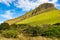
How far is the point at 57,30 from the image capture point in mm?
34844

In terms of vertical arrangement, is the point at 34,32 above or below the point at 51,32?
above

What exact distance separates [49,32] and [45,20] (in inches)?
4344

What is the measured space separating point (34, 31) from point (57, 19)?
10361cm

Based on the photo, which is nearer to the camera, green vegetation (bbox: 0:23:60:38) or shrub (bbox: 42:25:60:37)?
green vegetation (bbox: 0:23:60:38)

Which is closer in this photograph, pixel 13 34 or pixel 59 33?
pixel 13 34

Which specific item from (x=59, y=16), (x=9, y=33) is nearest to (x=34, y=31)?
(x=9, y=33)

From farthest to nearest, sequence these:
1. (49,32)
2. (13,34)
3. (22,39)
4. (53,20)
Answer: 1. (53,20)
2. (49,32)
3. (13,34)
4. (22,39)

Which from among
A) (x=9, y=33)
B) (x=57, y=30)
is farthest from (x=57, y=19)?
(x=9, y=33)

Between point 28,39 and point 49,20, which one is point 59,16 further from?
point 28,39

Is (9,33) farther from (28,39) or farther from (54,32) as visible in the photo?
(54,32)

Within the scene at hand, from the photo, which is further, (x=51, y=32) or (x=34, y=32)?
(x=34, y=32)

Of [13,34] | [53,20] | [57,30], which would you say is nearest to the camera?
[13,34]

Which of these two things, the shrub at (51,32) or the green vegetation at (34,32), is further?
the shrub at (51,32)

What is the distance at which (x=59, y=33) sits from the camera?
3331cm
